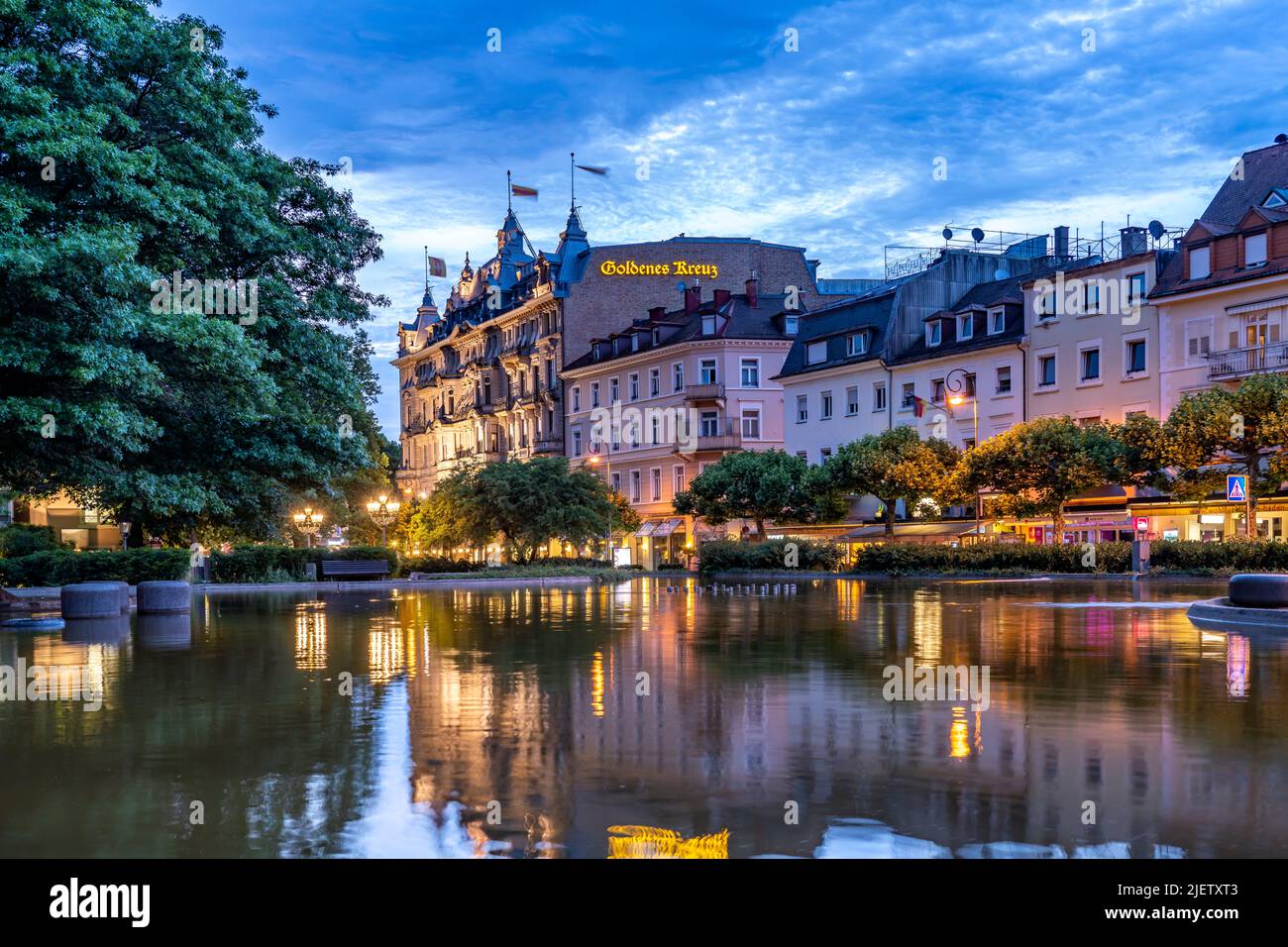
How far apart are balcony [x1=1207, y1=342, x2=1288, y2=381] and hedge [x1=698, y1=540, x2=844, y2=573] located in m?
16.1

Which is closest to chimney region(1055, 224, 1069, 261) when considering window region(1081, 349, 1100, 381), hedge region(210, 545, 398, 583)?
window region(1081, 349, 1100, 381)

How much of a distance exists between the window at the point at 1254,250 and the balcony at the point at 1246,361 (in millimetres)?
3179

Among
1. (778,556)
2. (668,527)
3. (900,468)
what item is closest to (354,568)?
(778,556)

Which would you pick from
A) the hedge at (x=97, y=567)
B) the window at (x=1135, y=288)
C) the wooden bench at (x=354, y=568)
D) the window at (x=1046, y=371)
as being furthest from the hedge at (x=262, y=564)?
the window at (x=1135, y=288)

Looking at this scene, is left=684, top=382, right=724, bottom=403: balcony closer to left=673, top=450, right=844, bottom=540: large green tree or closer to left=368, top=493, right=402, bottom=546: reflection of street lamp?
left=673, top=450, right=844, bottom=540: large green tree

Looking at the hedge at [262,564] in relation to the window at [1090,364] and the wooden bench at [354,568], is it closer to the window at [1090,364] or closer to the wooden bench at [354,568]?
the wooden bench at [354,568]

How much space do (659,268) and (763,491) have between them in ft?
103

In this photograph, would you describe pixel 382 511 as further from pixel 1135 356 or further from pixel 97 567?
pixel 1135 356

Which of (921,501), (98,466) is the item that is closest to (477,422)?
(921,501)

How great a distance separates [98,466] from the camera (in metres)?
21.9

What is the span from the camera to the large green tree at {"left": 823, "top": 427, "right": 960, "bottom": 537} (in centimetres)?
5034

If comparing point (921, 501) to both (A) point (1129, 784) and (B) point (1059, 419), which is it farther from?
(A) point (1129, 784)

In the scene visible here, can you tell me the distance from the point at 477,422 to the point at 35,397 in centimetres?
7800

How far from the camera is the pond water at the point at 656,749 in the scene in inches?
262
